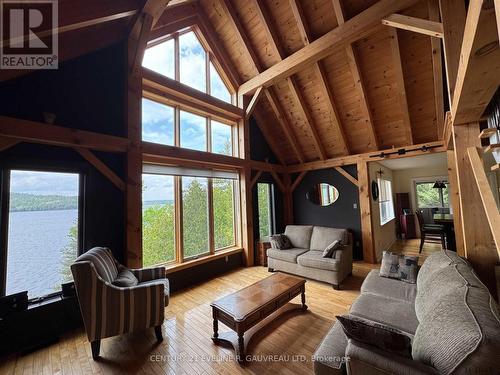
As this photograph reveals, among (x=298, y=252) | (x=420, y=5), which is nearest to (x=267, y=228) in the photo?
(x=298, y=252)

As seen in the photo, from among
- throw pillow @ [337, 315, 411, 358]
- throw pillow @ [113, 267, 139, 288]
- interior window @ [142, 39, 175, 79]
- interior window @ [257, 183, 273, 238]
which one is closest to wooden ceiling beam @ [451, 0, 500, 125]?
throw pillow @ [337, 315, 411, 358]

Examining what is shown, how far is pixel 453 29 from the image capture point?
1.86 m

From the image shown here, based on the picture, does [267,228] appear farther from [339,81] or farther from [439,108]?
[439,108]

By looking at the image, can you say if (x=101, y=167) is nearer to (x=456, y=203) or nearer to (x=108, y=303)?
(x=108, y=303)

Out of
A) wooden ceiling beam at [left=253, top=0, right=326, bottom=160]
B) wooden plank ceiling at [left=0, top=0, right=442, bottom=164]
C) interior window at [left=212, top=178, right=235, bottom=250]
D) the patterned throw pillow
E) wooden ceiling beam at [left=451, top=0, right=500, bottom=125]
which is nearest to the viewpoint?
wooden ceiling beam at [left=451, top=0, right=500, bottom=125]

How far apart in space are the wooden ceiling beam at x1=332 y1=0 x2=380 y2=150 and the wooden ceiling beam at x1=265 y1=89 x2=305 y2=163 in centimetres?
168

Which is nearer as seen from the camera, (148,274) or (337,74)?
(148,274)

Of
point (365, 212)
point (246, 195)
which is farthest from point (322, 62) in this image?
point (365, 212)

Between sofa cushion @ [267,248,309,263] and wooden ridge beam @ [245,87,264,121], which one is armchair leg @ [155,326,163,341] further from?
wooden ridge beam @ [245,87,264,121]

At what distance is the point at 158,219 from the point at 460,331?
3752mm

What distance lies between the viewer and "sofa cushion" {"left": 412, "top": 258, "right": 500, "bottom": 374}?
96cm

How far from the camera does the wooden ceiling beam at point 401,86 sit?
3366mm

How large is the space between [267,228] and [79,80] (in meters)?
4.83

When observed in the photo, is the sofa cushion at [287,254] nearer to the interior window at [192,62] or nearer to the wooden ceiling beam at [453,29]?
the wooden ceiling beam at [453,29]
